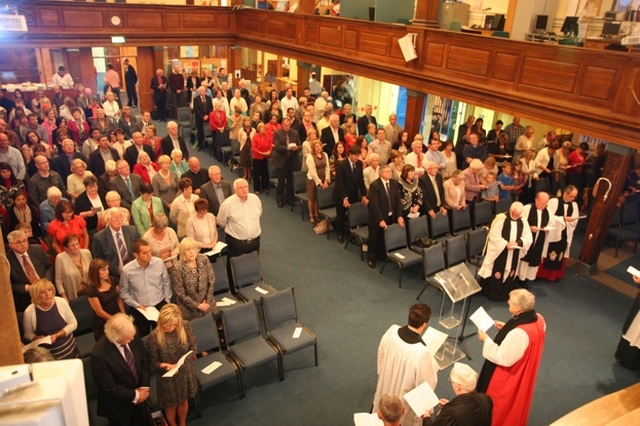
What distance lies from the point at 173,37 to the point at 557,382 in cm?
1374

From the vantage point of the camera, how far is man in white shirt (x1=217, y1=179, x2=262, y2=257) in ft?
20.9

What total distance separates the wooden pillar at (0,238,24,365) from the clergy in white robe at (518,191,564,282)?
628 cm

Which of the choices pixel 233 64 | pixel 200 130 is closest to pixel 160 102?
pixel 233 64

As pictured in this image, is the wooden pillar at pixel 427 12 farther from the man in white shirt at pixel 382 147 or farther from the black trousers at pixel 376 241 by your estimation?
the black trousers at pixel 376 241

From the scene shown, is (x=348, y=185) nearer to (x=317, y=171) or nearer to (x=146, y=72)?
(x=317, y=171)

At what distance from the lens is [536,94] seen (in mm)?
7426

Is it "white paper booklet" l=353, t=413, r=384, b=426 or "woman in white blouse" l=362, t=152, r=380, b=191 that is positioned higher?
"woman in white blouse" l=362, t=152, r=380, b=191

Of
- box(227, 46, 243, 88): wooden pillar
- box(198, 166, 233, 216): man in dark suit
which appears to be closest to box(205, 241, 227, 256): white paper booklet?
box(198, 166, 233, 216): man in dark suit

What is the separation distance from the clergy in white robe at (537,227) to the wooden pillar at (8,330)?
6279mm

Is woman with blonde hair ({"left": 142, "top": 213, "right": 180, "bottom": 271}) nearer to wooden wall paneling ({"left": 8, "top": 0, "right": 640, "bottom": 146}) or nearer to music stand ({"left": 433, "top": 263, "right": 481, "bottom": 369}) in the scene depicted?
music stand ({"left": 433, "top": 263, "right": 481, "bottom": 369})

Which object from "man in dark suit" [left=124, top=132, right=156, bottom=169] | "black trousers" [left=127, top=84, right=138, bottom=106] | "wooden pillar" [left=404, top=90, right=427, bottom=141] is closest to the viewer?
"man in dark suit" [left=124, top=132, right=156, bottom=169]

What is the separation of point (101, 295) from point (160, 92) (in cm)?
1202

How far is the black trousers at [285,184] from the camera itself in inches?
374

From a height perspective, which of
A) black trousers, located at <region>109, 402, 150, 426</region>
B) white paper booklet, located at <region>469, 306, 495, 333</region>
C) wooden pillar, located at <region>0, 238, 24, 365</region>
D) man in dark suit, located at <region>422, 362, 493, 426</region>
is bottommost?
black trousers, located at <region>109, 402, 150, 426</region>
